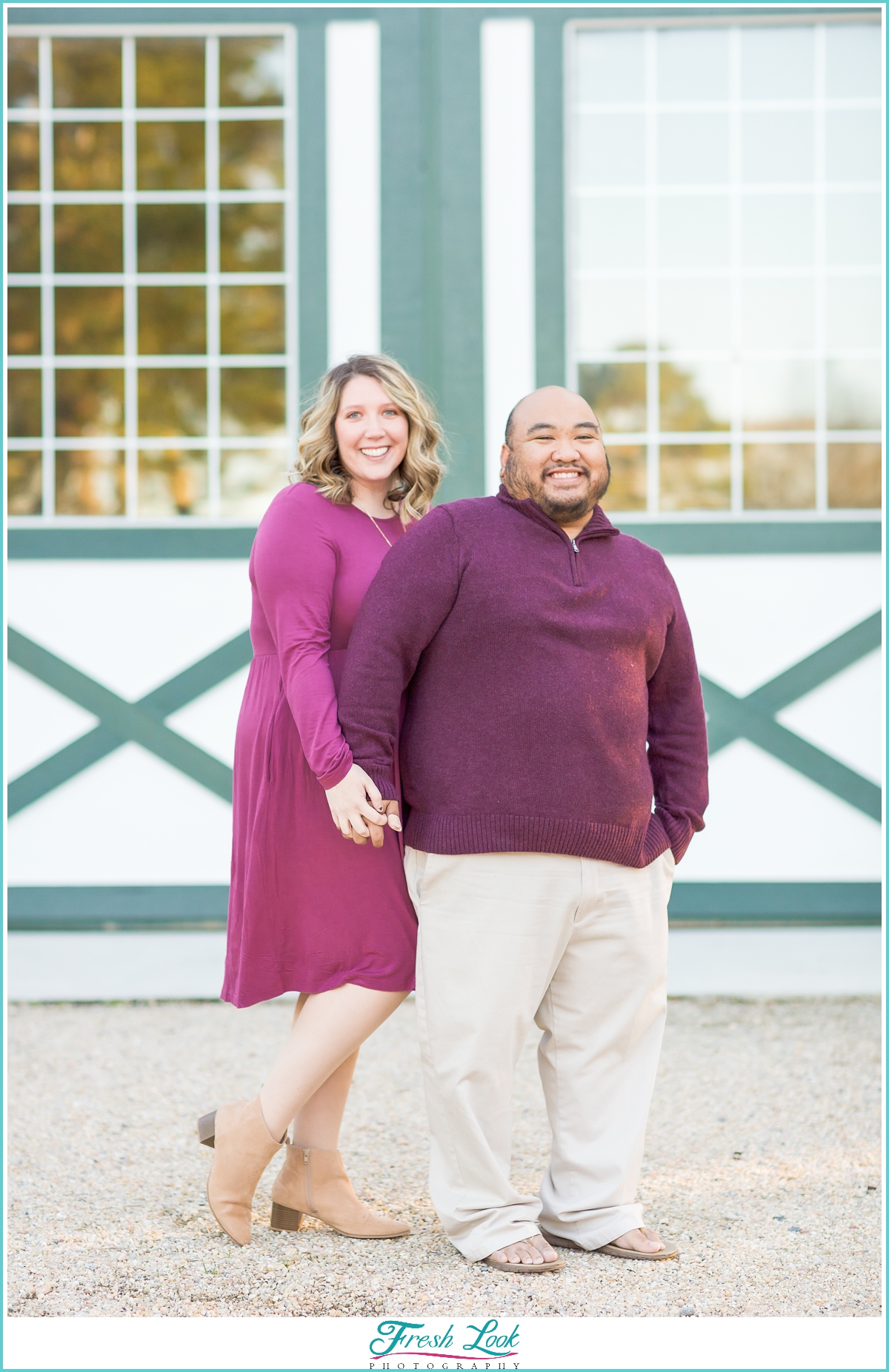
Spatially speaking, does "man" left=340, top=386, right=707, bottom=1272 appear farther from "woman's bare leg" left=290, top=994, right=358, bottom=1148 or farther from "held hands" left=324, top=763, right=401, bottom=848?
"woman's bare leg" left=290, top=994, right=358, bottom=1148

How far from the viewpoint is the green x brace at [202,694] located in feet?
16.8

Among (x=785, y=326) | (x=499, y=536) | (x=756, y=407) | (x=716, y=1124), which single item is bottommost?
(x=716, y=1124)

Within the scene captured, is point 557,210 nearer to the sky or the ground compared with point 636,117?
nearer to the ground

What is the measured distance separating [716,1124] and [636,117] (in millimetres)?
4022

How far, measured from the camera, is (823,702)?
5.15 metres

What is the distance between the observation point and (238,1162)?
2.39 meters

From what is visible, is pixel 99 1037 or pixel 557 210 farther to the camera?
pixel 557 210

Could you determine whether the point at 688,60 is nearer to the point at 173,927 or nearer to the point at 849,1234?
the point at 173,927

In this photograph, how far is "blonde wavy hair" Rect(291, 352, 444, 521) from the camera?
243 centimetres

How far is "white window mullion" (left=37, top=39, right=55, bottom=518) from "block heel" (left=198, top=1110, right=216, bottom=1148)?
137 inches

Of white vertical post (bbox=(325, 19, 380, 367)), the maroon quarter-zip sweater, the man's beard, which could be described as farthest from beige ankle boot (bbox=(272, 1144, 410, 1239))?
white vertical post (bbox=(325, 19, 380, 367))

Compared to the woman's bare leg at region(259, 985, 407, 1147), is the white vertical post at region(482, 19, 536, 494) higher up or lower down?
higher up

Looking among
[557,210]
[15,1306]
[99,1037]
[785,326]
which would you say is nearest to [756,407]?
[785,326]

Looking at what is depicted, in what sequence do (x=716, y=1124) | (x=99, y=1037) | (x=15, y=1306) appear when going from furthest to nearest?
(x=99, y=1037) < (x=716, y=1124) < (x=15, y=1306)
